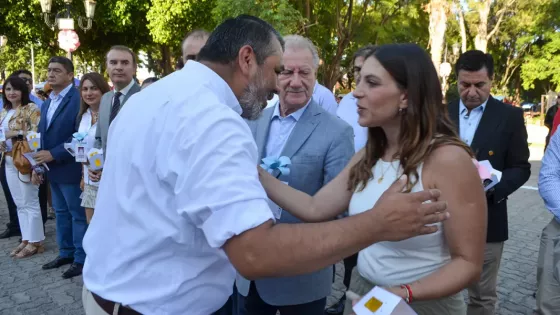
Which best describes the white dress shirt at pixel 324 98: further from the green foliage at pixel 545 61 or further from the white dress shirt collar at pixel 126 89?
the green foliage at pixel 545 61

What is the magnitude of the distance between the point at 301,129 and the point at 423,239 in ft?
3.38

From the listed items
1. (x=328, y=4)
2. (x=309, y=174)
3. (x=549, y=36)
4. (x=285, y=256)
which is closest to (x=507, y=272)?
(x=309, y=174)

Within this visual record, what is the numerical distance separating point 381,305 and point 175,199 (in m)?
0.74

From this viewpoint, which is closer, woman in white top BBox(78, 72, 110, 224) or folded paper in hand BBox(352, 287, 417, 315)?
folded paper in hand BBox(352, 287, 417, 315)

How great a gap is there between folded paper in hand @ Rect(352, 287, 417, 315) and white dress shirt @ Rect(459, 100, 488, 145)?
2.15m

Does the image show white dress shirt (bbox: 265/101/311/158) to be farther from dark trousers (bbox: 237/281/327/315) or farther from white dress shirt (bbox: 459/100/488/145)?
white dress shirt (bbox: 459/100/488/145)

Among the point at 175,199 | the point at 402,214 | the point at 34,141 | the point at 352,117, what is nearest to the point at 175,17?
the point at 34,141

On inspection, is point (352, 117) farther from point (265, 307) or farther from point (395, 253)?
point (395, 253)

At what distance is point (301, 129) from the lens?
261 cm

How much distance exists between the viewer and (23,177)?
574cm

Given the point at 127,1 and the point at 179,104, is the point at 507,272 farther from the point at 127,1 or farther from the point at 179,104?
the point at 127,1

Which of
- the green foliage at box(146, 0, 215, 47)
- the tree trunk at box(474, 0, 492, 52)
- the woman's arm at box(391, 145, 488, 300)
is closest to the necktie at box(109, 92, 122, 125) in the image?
the woman's arm at box(391, 145, 488, 300)

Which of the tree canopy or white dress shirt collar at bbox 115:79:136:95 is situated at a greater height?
the tree canopy

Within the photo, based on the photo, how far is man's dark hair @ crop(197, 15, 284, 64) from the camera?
5.14ft
